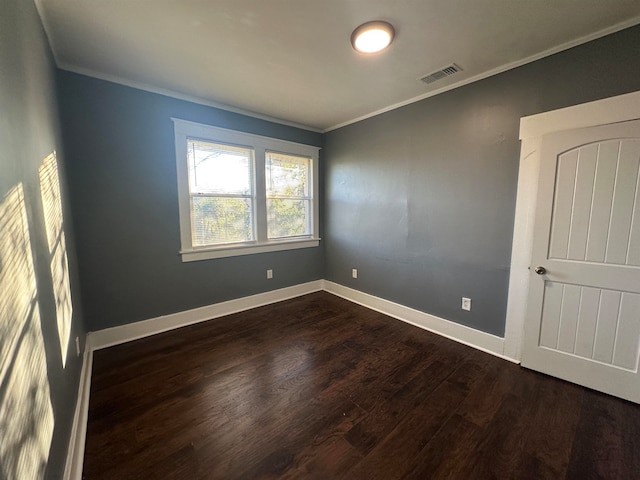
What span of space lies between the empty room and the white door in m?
0.01

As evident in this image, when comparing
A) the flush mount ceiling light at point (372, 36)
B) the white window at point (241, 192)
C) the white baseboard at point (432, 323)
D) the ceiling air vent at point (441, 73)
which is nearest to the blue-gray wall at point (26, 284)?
the white window at point (241, 192)

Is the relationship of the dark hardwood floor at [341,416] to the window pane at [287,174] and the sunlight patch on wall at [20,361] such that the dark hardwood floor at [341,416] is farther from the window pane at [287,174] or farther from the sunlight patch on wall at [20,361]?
the window pane at [287,174]

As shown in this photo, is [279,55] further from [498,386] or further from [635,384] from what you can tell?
[635,384]

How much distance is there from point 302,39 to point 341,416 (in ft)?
8.61

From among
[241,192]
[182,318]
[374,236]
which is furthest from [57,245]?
[374,236]

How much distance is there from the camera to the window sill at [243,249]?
9.86 feet

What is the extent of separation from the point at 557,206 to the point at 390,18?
184cm

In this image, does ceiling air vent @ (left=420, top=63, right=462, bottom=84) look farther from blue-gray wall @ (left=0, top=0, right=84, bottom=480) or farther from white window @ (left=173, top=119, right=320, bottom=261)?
blue-gray wall @ (left=0, top=0, right=84, bottom=480)

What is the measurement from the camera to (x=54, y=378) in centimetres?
122

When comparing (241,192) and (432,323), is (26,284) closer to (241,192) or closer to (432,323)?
(241,192)

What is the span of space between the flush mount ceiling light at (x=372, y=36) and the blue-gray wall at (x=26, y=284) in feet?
5.76

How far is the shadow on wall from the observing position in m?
0.72

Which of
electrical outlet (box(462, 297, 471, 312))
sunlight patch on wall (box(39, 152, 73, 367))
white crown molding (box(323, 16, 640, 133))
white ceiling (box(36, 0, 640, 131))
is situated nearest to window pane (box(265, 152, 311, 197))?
white ceiling (box(36, 0, 640, 131))

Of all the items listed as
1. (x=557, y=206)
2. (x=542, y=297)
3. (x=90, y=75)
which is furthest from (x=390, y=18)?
(x=90, y=75)
